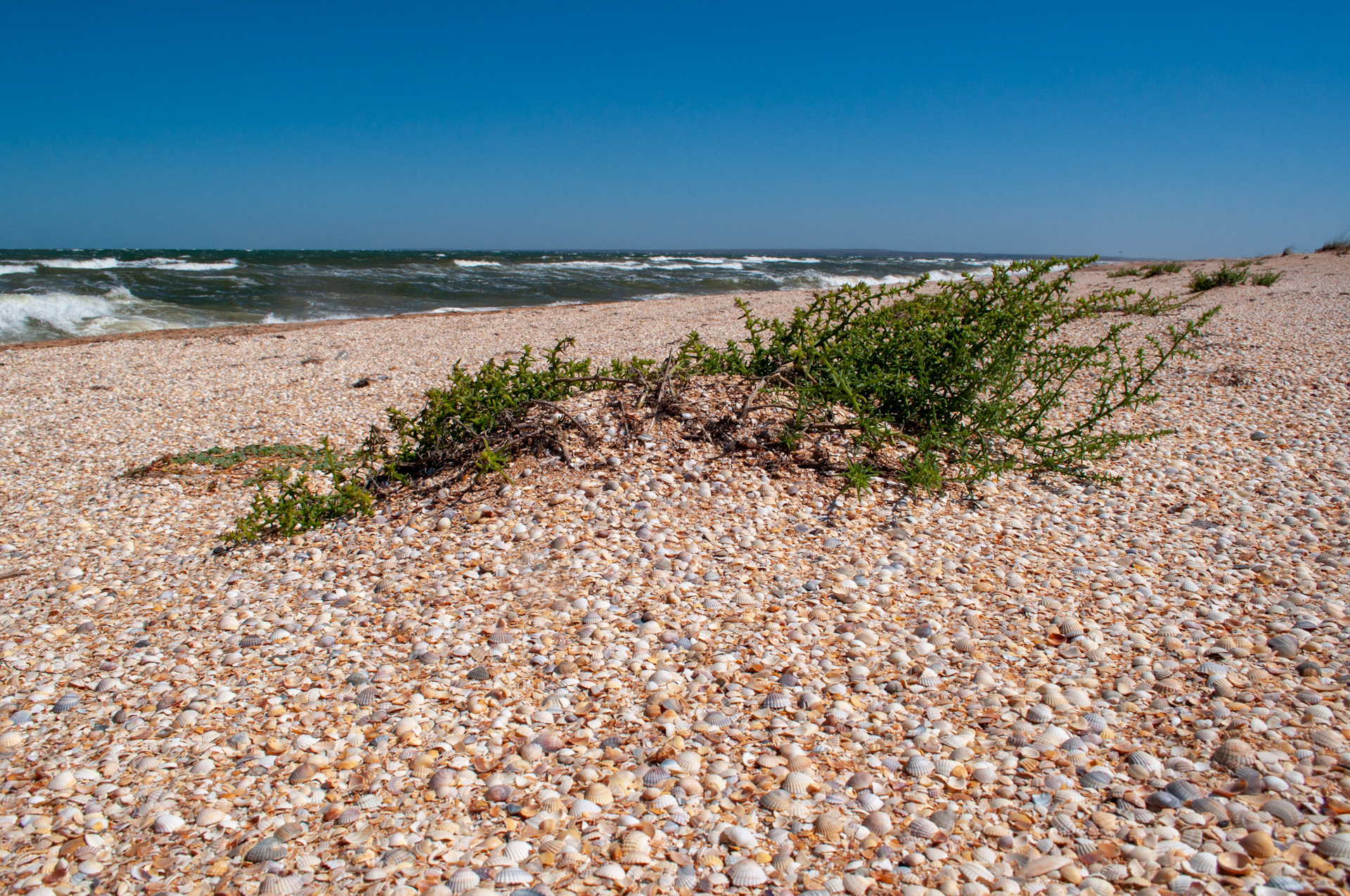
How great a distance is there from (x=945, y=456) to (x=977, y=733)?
81.1 inches

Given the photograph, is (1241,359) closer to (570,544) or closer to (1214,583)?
(1214,583)

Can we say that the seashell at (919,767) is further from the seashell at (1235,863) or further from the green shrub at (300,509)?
the green shrub at (300,509)

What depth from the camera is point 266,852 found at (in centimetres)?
169

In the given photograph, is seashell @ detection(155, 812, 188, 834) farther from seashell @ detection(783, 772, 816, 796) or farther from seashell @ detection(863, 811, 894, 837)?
seashell @ detection(863, 811, 894, 837)

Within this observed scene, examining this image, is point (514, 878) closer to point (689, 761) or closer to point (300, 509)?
point (689, 761)

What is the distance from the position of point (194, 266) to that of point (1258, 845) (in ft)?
125

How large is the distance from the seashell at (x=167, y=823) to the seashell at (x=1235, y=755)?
251 centimetres

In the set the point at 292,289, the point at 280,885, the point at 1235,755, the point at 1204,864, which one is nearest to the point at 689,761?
the point at 280,885

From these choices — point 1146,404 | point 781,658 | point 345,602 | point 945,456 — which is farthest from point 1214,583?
point 345,602

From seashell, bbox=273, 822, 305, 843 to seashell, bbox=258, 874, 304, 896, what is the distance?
106 millimetres

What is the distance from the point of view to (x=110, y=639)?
2672mm

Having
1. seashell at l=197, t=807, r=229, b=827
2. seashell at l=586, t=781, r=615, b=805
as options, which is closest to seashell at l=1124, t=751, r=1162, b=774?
seashell at l=586, t=781, r=615, b=805

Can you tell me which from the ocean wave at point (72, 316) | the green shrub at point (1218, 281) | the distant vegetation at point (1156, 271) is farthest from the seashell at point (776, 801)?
the distant vegetation at point (1156, 271)

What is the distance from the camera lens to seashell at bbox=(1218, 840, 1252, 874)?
1517 millimetres
